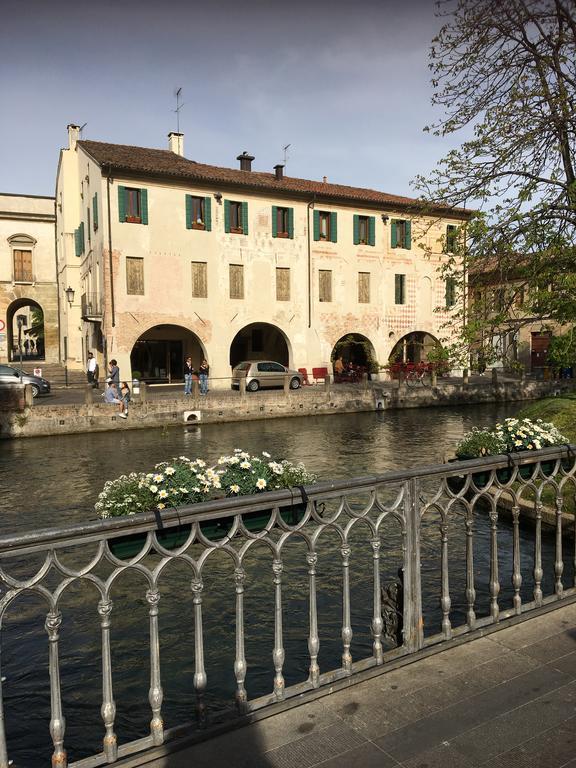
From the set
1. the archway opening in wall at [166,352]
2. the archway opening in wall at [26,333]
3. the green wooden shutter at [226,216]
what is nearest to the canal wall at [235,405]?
the archway opening in wall at [166,352]

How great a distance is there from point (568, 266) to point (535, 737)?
10.1 metres

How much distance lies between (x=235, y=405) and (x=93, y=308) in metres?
10.6

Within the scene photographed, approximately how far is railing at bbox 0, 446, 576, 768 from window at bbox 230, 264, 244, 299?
2289 cm

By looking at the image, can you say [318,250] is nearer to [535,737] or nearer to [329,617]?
[329,617]

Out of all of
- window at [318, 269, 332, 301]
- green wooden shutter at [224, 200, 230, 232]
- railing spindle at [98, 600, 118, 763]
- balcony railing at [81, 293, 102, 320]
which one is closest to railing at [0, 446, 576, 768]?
railing spindle at [98, 600, 118, 763]

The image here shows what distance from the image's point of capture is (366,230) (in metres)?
37.0

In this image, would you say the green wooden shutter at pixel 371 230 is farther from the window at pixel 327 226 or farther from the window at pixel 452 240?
the window at pixel 452 240

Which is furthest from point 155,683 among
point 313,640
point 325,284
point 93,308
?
point 325,284

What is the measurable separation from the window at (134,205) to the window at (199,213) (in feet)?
7.51

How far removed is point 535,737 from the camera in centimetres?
290

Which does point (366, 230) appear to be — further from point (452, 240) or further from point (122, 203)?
point (452, 240)

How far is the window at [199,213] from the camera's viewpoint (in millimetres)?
31641

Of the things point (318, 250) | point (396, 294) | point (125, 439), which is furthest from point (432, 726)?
point (396, 294)

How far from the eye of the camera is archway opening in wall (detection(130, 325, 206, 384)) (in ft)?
117
